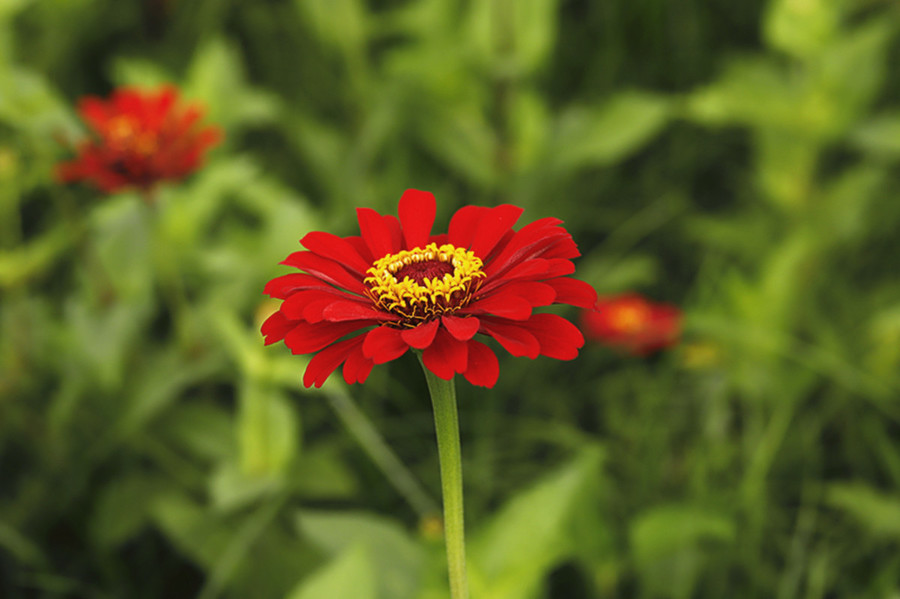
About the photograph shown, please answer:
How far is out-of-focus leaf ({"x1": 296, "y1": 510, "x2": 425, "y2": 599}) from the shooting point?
86 centimetres

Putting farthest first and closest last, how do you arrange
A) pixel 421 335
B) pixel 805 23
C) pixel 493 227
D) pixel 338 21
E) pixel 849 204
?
pixel 338 21 → pixel 849 204 → pixel 805 23 → pixel 493 227 → pixel 421 335

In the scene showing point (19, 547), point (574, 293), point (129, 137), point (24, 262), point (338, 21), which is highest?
point (338, 21)

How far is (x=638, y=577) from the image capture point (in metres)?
1.02

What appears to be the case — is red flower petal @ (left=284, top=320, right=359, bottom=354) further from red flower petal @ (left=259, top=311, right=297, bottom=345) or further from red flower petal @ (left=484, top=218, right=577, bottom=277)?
red flower petal @ (left=484, top=218, right=577, bottom=277)

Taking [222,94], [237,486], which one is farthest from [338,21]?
[237,486]

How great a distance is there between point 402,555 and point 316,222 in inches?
23.2

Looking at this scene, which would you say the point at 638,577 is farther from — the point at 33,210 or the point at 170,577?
the point at 33,210

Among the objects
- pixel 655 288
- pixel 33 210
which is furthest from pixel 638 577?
pixel 33 210

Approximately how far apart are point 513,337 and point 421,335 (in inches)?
2.3

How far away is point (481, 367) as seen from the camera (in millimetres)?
481

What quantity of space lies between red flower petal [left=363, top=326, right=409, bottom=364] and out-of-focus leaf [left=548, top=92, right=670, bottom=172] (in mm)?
1091

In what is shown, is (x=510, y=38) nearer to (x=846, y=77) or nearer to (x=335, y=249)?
(x=846, y=77)

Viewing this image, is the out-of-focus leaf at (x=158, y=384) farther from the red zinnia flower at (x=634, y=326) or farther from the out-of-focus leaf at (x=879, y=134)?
the out-of-focus leaf at (x=879, y=134)

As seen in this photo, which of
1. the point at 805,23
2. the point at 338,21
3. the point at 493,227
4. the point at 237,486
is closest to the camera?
the point at 493,227
